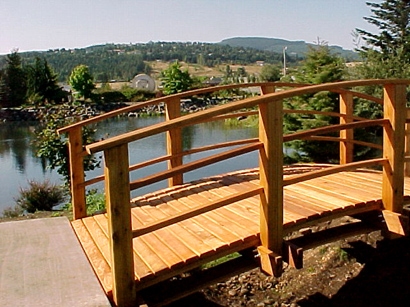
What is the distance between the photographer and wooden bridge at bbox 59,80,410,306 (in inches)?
95.7

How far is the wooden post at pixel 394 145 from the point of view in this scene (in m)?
3.23

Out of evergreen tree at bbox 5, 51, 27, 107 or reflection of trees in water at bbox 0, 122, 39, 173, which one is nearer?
reflection of trees in water at bbox 0, 122, 39, 173

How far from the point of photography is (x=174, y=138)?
440cm

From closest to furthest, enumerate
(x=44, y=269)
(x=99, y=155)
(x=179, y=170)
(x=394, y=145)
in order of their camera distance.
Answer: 1. (x=179, y=170)
2. (x=44, y=269)
3. (x=394, y=145)
4. (x=99, y=155)

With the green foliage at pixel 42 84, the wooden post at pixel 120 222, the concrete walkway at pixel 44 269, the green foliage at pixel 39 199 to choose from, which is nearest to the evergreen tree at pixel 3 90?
the green foliage at pixel 42 84

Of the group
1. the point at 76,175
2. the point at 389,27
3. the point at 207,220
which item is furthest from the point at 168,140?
the point at 389,27

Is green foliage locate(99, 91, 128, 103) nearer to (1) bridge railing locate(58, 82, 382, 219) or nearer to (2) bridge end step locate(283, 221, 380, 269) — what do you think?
(1) bridge railing locate(58, 82, 382, 219)

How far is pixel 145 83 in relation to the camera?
42.7 m

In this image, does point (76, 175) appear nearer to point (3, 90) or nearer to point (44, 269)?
point (44, 269)

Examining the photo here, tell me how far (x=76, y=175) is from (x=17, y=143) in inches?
619

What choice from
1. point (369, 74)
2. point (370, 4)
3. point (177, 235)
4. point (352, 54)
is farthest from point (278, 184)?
point (370, 4)

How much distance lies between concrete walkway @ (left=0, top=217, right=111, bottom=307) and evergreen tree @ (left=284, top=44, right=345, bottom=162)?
205 inches

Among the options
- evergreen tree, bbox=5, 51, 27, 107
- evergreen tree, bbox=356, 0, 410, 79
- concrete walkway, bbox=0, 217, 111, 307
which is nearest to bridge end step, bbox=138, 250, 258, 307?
concrete walkway, bbox=0, 217, 111, 307

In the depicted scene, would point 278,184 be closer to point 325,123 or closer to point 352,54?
point 325,123
